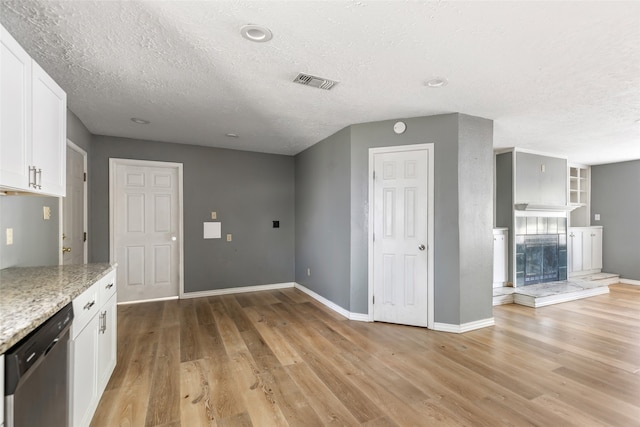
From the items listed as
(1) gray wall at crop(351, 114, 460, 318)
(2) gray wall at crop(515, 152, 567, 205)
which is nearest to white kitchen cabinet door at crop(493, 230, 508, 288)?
(2) gray wall at crop(515, 152, 567, 205)

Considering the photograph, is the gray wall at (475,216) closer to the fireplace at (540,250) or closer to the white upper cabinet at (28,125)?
the fireplace at (540,250)

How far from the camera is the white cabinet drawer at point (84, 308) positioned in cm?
158

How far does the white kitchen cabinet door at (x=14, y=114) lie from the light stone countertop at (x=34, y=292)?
56 cm

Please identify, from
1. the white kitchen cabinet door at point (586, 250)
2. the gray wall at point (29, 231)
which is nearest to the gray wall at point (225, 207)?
the gray wall at point (29, 231)

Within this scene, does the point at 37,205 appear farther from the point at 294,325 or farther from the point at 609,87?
the point at 609,87

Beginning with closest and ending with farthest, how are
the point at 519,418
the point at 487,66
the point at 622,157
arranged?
1. the point at 519,418
2. the point at 487,66
3. the point at 622,157

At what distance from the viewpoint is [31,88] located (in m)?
1.74

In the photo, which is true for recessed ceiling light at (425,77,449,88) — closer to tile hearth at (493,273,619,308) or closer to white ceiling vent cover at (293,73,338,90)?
white ceiling vent cover at (293,73,338,90)

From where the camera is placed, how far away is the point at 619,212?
6164 millimetres

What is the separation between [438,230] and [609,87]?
6.51ft

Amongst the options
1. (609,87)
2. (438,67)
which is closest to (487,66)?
(438,67)

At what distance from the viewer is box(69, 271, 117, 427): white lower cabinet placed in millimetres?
1586

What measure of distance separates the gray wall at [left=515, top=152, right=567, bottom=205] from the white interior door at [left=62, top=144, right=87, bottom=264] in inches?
258

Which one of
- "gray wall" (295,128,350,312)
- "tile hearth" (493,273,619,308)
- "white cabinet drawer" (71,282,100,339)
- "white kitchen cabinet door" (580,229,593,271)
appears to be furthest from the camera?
"white kitchen cabinet door" (580,229,593,271)
